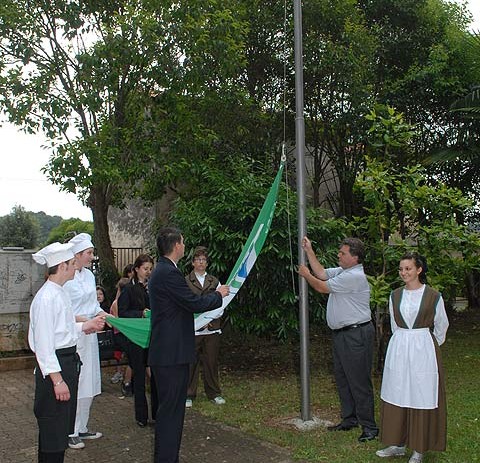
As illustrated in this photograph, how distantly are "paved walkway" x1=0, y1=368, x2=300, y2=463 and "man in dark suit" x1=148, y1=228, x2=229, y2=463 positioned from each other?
867mm

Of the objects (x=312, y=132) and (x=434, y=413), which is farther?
(x=312, y=132)

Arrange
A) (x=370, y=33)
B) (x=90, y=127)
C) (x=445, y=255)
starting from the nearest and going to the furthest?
(x=445, y=255)
(x=90, y=127)
(x=370, y=33)

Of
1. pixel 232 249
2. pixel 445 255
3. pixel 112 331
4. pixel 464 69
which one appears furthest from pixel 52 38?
pixel 464 69

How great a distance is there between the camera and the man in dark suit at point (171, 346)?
4.56m

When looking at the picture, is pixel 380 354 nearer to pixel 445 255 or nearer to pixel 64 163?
pixel 445 255

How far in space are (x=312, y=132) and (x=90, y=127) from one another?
209 inches

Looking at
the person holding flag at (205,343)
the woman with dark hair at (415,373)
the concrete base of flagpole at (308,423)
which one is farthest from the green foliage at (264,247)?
the woman with dark hair at (415,373)

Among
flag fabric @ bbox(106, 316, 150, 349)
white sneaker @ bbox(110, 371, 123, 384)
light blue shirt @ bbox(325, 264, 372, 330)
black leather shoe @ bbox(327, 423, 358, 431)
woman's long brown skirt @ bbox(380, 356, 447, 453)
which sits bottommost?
white sneaker @ bbox(110, 371, 123, 384)

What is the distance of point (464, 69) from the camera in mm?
12969

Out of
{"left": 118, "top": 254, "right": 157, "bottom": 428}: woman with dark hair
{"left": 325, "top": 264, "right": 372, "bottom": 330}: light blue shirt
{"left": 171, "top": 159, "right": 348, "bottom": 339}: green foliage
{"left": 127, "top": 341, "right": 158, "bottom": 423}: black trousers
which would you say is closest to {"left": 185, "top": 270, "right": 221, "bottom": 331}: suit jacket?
{"left": 118, "top": 254, "right": 157, "bottom": 428}: woman with dark hair

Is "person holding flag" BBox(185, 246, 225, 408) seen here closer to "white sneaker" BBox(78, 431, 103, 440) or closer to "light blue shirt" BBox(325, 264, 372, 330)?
"white sneaker" BBox(78, 431, 103, 440)

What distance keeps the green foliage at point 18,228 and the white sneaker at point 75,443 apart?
34220 millimetres

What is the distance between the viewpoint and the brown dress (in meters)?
4.84

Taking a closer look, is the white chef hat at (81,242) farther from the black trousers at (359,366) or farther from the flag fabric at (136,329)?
the black trousers at (359,366)
